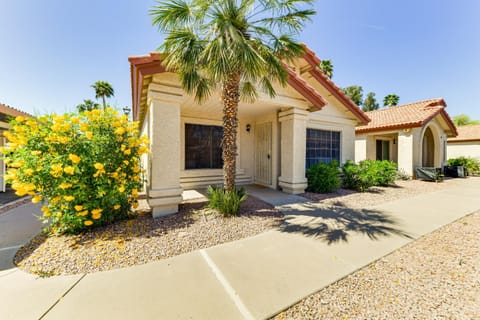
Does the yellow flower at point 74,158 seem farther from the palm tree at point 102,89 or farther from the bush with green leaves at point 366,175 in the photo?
the palm tree at point 102,89

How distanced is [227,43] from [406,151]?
44.3ft

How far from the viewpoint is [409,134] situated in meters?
12.0

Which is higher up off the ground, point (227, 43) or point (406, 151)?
point (227, 43)

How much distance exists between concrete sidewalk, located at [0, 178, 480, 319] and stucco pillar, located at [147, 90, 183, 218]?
2.03 meters

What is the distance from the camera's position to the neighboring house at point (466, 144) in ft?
59.2

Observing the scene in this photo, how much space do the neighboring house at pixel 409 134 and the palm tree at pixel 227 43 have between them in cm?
1087

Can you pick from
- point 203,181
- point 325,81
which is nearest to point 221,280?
point 203,181

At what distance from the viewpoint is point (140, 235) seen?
13.1 ft

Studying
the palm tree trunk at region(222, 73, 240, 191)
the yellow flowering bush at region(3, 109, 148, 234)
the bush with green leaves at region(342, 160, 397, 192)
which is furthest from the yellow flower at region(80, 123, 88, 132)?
the bush with green leaves at region(342, 160, 397, 192)

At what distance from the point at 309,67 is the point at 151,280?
35.1 feet

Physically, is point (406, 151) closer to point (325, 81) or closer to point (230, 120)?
point (325, 81)

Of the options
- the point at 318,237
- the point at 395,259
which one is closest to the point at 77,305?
the point at 318,237

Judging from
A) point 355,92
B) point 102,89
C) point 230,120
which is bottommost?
point 230,120

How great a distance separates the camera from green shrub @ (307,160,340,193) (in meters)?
7.90
